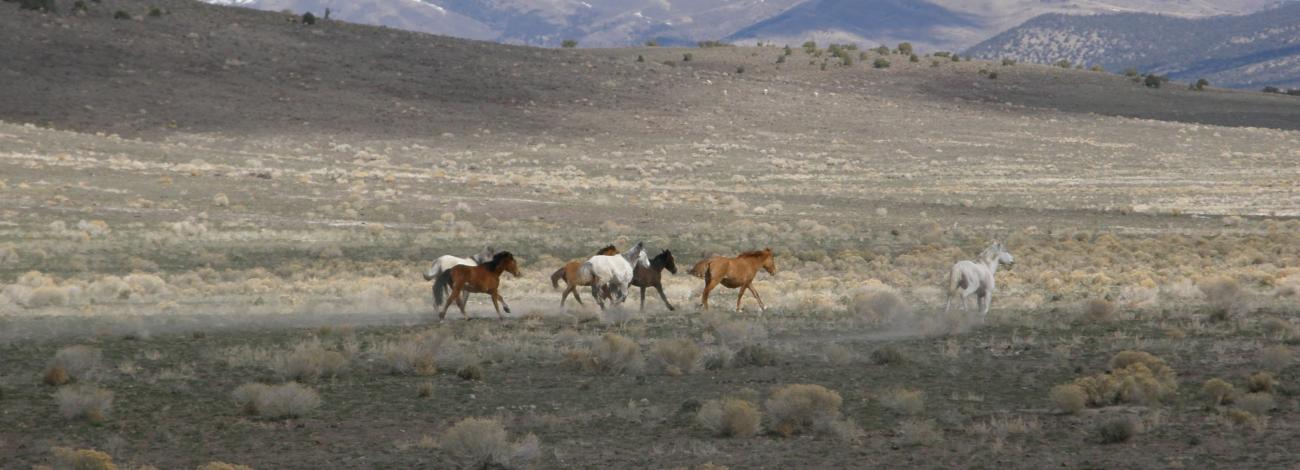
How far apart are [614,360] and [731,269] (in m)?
5.64

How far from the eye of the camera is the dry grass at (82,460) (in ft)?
39.1

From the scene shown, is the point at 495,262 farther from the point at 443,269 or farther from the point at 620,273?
the point at 620,273

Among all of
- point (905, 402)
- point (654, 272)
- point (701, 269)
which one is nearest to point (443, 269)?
point (654, 272)

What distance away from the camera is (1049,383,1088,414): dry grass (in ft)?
48.3

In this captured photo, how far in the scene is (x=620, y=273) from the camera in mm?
22922

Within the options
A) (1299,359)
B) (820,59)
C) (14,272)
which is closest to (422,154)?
(14,272)

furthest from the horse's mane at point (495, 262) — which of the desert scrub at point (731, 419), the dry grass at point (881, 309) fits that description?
the desert scrub at point (731, 419)

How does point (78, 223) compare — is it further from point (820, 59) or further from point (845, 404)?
point (820, 59)

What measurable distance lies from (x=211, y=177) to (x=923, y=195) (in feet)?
86.0

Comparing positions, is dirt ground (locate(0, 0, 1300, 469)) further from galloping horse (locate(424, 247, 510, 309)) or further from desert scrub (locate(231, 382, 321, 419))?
galloping horse (locate(424, 247, 510, 309))

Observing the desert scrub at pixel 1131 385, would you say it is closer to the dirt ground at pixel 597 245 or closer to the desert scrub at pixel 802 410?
the dirt ground at pixel 597 245

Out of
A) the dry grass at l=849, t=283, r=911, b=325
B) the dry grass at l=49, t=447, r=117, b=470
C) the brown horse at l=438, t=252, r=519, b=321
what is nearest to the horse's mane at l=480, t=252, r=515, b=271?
the brown horse at l=438, t=252, r=519, b=321

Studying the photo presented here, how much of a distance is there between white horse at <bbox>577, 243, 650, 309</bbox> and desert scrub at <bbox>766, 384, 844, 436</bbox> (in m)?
8.36

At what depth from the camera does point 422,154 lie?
69938 millimetres
